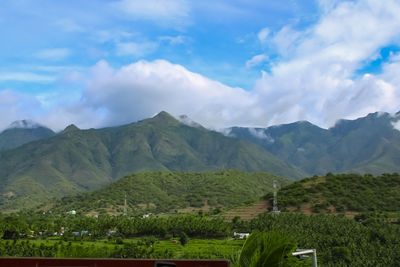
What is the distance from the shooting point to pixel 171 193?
504 ft

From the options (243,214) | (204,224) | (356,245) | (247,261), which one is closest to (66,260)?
(247,261)

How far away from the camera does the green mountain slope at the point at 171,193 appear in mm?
132500

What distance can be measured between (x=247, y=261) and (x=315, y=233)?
54686mm

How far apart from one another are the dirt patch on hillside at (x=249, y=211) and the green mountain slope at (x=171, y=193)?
2647 cm

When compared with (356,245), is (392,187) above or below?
above

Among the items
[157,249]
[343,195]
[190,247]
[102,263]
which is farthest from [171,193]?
[102,263]

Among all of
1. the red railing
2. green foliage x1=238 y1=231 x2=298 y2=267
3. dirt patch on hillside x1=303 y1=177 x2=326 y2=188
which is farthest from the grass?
the red railing

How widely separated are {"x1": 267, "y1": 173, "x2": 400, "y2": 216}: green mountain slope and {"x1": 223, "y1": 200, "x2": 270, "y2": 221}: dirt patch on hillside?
9.68 feet

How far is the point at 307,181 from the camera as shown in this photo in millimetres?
103188

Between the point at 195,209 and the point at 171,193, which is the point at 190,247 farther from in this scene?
the point at 171,193

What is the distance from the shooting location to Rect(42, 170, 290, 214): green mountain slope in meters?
132

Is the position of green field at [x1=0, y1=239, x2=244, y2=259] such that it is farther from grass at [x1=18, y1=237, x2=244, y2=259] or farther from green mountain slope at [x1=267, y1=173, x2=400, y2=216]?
green mountain slope at [x1=267, y1=173, x2=400, y2=216]

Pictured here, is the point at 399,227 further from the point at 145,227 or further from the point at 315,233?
the point at 145,227

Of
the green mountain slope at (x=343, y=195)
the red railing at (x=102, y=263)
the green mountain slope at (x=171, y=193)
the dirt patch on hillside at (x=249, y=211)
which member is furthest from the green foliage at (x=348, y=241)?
the green mountain slope at (x=171, y=193)
